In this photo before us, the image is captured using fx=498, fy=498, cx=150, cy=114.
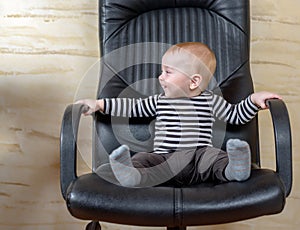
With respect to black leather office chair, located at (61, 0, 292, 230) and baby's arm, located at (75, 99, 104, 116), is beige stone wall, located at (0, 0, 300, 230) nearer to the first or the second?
black leather office chair, located at (61, 0, 292, 230)

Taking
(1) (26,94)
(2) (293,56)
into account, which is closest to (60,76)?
(1) (26,94)

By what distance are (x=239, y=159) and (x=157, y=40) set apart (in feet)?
1.93

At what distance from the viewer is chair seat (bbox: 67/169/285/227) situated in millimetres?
1058

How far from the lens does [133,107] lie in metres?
1.48

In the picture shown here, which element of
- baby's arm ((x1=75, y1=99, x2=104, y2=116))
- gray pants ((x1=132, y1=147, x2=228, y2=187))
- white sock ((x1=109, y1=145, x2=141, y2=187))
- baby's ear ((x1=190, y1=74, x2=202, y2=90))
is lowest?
gray pants ((x1=132, y1=147, x2=228, y2=187))

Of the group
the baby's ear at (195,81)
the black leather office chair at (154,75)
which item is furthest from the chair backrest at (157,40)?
the baby's ear at (195,81)

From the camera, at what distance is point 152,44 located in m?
1.59

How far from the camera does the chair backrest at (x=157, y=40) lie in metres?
1.55

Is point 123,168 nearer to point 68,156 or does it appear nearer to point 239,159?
point 68,156

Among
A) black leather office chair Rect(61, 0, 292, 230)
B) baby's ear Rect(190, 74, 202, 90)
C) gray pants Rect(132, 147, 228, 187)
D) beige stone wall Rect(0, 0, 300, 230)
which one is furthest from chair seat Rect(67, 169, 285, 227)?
beige stone wall Rect(0, 0, 300, 230)

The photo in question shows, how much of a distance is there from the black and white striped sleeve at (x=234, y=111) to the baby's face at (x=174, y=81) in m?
0.11

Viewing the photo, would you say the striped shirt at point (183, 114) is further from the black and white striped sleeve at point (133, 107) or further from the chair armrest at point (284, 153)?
the chair armrest at point (284, 153)

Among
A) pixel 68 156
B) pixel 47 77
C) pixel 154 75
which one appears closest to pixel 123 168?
pixel 68 156

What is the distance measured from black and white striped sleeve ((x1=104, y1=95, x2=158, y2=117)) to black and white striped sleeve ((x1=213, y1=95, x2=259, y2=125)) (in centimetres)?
19
